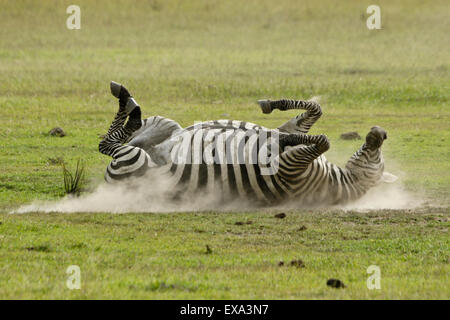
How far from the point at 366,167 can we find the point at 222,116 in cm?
937

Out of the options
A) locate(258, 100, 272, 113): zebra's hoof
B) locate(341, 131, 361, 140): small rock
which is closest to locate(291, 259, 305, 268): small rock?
locate(258, 100, 272, 113): zebra's hoof

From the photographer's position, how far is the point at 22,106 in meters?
19.9

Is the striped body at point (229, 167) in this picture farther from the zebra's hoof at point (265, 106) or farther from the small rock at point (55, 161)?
the small rock at point (55, 161)

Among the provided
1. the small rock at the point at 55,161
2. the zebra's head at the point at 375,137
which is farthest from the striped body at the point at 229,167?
the small rock at the point at 55,161

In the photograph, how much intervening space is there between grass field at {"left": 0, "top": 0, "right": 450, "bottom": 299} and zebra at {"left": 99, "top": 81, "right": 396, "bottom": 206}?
16.1 inches

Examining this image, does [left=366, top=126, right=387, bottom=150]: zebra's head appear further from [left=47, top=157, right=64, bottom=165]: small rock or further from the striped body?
[left=47, top=157, right=64, bottom=165]: small rock

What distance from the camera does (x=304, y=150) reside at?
9.31 m

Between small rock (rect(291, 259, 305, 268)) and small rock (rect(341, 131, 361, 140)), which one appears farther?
small rock (rect(341, 131, 361, 140))

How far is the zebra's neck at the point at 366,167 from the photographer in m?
10.1

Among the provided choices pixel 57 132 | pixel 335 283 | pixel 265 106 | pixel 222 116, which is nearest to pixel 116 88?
pixel 265 106

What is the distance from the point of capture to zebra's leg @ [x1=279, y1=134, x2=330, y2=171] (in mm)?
9242

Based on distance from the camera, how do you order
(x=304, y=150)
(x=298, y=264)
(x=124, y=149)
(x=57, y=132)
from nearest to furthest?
(x=298, y=264)
(x=304, y=150)
(x=124, y=149)
(x=57, y=132)

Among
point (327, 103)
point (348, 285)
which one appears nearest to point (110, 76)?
point (327, 103)

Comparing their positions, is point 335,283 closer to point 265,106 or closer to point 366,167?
point 366,167
